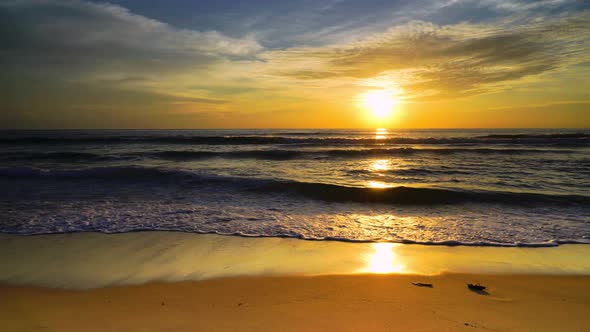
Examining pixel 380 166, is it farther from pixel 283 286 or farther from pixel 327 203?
pixel 283 286

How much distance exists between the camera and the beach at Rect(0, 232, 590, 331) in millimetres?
2803

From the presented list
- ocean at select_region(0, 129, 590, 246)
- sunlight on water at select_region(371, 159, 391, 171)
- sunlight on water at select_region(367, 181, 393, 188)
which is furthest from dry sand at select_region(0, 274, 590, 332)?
sunlight on water at select_region(371, 159, 391, 171)

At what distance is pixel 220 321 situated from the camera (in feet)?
9.11

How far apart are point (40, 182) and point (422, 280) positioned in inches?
517

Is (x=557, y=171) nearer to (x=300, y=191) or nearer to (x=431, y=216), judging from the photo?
(x=431, y=216)

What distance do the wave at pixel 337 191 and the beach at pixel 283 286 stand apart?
347 cm

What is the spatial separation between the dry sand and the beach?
0.04 feet

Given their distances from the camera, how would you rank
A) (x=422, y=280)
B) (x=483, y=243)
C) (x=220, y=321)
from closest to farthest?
(x=220, y=321)
(x=422, y=280)
(x=483, y=243)

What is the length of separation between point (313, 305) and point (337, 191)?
6.39m

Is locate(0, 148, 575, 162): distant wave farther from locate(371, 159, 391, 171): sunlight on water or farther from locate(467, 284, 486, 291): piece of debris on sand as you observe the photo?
locate(467, 284, 486, 291): piece of debris on sand

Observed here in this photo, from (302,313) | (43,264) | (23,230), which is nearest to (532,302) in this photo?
(302,313)

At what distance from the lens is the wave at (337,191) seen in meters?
8.09

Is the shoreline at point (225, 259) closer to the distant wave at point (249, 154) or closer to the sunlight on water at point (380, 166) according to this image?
the sunlight on water at point (380, 166)

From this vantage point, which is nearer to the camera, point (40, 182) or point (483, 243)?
point (483, 243)
